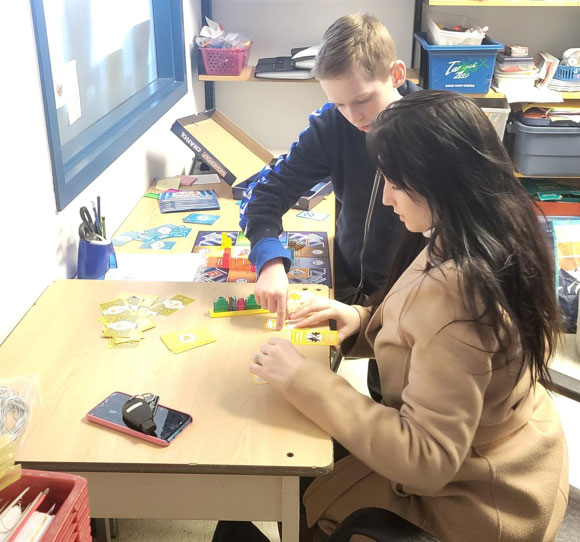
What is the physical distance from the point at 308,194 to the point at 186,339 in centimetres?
98

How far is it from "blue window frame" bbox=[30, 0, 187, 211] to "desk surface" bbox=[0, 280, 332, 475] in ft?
1.09

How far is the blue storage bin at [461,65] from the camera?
264 centimetres

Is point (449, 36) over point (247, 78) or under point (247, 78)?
over

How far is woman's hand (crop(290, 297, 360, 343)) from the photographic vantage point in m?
1.26

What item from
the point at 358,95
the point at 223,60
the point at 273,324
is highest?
the point at 358,95

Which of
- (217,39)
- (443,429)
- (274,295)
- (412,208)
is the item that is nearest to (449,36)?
(217,39)

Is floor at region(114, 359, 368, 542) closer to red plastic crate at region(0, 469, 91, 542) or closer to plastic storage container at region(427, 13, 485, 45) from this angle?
red plastic crate at region(0, 469, 91, 542)

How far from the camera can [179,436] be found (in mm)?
947

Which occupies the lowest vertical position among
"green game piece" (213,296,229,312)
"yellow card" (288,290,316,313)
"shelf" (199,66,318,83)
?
"yellow card" (288,290,316,313)

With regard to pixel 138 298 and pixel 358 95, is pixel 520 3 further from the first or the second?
pixel 138 298

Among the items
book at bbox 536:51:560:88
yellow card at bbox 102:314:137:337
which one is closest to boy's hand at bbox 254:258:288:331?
yellow card at bbox 102:314:137:337

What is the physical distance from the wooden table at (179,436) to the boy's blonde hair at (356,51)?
63 cm

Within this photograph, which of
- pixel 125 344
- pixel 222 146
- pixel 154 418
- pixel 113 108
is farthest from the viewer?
pixel 222 146

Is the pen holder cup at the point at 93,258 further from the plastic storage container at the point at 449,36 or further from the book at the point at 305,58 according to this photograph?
the plastic storage container at the point at 449,36
